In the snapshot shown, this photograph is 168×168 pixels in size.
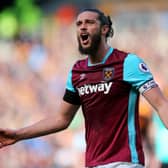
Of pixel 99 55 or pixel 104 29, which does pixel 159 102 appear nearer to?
pixel 99 55

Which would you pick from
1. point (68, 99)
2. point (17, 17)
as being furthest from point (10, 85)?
point (68, 99)

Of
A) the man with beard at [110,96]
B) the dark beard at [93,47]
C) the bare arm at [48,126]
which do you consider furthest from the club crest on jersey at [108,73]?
the bare arm at [48,126]

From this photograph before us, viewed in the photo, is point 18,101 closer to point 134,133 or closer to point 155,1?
point 155,1

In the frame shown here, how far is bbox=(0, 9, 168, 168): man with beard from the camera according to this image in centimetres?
522

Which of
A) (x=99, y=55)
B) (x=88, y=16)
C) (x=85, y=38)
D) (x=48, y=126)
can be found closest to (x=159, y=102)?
(x=99, y=55)

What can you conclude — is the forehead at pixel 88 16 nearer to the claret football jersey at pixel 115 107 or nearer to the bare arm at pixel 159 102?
the claret football jersey at pixel 115 107

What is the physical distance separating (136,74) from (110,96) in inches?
8.6

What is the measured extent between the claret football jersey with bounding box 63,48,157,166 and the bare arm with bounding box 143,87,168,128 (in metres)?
0.04

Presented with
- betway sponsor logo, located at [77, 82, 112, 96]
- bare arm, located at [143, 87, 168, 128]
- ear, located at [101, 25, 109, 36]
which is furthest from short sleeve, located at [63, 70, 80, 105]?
bare arm, located at [143, 87, 168, 128]

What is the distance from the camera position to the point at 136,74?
5227mm

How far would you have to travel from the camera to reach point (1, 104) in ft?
37.2

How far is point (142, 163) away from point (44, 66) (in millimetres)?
5824

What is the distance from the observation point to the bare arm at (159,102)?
16.8 feet

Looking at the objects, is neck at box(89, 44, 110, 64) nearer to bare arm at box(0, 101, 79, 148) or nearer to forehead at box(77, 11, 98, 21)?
forehead at box(77, 11, 98, 21)
